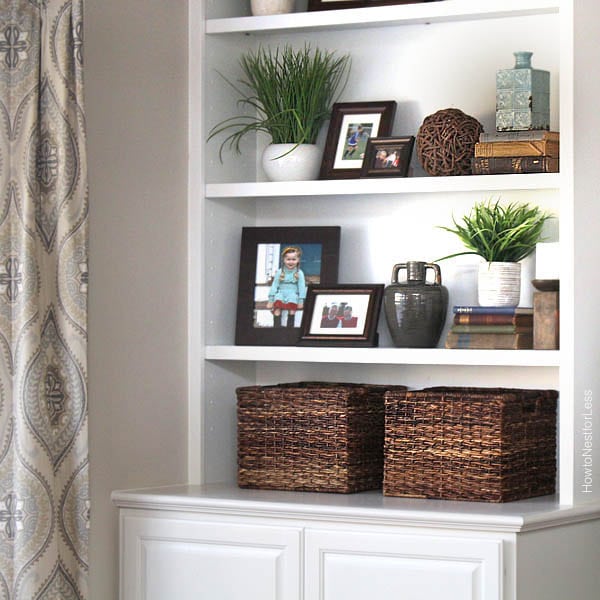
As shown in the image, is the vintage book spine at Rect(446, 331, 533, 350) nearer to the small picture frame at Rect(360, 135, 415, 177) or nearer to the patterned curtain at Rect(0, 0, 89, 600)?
the small picture frame at Rect(360, 135, 415, 177)

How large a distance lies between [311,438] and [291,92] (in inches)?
36.9

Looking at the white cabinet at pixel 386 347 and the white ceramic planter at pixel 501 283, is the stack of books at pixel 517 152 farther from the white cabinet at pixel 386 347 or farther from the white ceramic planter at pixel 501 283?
the white ceramic planter at pixel 501 283

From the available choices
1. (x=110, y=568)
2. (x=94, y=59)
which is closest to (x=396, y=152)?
(x=94, y=59)

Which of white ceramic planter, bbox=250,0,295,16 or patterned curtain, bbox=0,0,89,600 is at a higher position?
white ceramic planter, bbox=250,0,295,16

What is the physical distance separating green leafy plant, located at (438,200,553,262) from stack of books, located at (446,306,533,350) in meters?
0.16

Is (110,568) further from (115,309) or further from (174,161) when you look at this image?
(174,161)

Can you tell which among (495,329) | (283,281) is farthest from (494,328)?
(283,281)

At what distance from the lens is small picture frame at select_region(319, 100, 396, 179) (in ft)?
10.5

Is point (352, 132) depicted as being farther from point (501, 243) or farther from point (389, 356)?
point (389, 356)

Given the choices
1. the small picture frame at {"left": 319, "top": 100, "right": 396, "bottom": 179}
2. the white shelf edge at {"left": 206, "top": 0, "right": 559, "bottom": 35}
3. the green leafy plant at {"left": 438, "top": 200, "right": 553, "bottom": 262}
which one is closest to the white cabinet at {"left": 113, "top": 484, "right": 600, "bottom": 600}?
the green leafy plant at {"left": 438, "top": 200, "right": 553, "bottom": 262}

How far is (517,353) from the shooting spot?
289 centimetres

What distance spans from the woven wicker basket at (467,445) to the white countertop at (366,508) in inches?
1.5

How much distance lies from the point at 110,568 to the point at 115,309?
2.12 ft

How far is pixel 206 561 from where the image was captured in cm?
289
